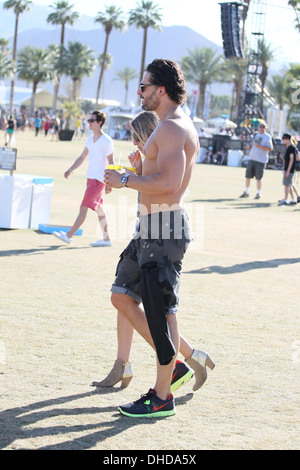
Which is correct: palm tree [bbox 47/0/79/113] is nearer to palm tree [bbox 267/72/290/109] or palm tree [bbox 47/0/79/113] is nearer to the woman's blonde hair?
palm tree [bbox 267/72/290/109]

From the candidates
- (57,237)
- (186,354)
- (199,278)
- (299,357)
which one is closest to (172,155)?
(186,354)

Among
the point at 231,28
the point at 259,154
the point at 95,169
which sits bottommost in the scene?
the point at 95,169

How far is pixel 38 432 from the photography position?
386cm

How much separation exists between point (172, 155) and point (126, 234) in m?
8.03

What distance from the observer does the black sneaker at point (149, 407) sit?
420 centimetres

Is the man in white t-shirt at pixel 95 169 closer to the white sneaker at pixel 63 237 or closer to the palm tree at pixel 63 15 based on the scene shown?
the white sneaker at pixel 63 237

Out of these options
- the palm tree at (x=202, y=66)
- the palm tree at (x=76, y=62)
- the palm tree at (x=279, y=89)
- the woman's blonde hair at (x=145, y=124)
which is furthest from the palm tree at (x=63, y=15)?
the woman's blonde hair at (x=145, y=124)

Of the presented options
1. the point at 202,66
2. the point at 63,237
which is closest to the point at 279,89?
the point at 202,66

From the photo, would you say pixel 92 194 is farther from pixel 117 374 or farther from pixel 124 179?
pixel 124 179

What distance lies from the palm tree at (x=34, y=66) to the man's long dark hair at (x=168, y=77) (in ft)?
298

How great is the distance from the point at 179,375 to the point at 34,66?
9860 centimetres

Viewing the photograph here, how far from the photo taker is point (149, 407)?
4211 millimetres
